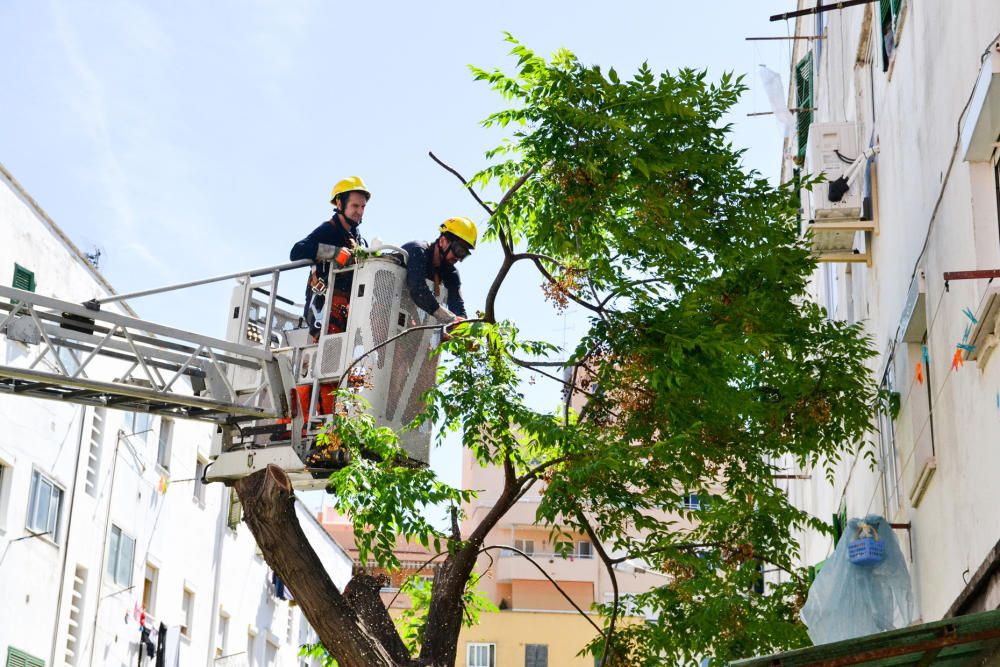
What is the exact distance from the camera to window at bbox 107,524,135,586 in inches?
1029

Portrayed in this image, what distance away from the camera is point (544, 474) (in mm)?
12039

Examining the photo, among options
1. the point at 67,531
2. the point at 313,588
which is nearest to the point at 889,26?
the point at 313,588

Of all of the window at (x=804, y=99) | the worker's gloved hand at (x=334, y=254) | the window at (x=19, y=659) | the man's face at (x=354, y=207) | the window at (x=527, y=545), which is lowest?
the window at (x=19, y=659)

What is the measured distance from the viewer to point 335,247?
15188 millimetres

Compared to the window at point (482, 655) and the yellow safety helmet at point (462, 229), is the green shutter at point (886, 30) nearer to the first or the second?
the yellow safety helmet at point (462, 229)

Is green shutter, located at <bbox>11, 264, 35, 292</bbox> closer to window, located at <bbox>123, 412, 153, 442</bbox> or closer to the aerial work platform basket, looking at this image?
window, located at <bbox>123, 412, 153, 442</bbox>

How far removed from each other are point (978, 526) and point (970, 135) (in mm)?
2491

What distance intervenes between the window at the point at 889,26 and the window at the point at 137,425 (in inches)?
645

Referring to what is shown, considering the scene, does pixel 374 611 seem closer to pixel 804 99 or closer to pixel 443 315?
pixel 443 315

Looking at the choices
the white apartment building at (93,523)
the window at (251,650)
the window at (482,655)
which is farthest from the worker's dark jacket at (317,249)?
the window at (482,655)

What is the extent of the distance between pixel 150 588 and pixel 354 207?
15.5 m

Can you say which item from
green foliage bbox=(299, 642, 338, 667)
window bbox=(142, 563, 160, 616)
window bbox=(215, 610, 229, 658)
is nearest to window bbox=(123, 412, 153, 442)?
window bbox=(142, 563, 160, 616)

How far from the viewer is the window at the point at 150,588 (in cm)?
2859

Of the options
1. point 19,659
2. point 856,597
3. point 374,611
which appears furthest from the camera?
point 19,659
